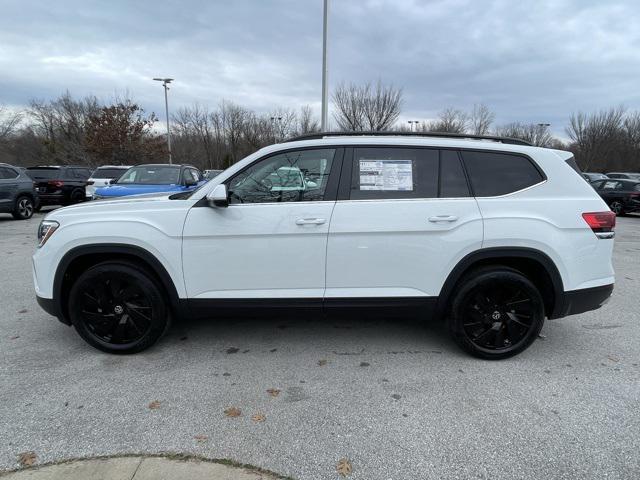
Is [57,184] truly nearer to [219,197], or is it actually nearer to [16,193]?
[16,193]

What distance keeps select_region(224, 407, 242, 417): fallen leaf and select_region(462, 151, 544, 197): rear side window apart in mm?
2527

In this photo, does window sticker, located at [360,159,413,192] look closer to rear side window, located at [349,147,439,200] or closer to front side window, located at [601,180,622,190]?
rear side window, located at [349,147,439,200]

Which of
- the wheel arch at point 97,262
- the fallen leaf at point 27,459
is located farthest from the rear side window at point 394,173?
the fallen leaf at point 27,459

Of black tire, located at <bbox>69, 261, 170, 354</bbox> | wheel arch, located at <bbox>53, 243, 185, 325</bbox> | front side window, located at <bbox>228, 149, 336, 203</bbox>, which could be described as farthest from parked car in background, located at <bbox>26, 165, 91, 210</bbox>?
front side window, located at <bbox>228, 149, 336, 203</bbox>

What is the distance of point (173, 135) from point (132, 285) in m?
49.4

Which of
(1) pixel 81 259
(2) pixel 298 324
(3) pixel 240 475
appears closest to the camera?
(3) pixel 240 475

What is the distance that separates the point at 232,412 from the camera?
277 cm

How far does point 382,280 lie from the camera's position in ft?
11.2

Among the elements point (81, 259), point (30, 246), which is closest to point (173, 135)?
point (30, 246)

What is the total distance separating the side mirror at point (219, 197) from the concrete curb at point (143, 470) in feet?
5.91

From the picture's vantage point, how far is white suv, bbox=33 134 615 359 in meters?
3.32

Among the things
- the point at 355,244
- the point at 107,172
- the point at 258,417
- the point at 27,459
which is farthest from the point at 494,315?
the point at 107,172

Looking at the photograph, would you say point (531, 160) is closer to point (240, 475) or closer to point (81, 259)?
point (240, 475)

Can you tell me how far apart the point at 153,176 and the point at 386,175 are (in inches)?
317
